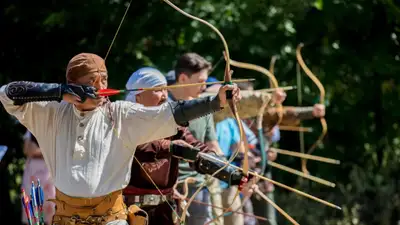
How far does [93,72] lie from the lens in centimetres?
452

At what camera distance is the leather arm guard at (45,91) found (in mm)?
4324

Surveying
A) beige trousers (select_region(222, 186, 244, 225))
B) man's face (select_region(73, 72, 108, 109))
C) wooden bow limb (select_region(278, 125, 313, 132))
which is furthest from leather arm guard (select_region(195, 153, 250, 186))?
wooden bow limb (select_region(278, 125, 313, 132))

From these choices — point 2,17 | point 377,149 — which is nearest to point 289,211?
point 377,149

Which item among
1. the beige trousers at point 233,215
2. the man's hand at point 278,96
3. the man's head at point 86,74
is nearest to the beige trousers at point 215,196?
the beige trousers at point 233,215

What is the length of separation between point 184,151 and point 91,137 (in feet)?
2.30

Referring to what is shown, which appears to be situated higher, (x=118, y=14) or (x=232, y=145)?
(x=118, y=14)

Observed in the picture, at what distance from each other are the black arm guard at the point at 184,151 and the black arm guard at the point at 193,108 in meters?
0.62

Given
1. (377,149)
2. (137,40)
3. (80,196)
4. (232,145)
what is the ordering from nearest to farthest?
(80,196) → (232,145) → (137,40) → (377,149)

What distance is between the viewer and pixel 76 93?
4324 mm

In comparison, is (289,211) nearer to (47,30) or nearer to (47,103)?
(47,30)

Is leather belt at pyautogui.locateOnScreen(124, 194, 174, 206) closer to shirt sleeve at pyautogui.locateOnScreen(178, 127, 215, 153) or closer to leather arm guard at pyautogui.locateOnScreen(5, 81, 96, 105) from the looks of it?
shirt sleeve at pyautogui.locateOnScreen(178, 127, 215, 153)

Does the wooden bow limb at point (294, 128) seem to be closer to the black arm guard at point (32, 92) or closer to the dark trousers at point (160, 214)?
the dark trousers at point (160, 214)

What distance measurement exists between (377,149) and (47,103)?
5556 mm

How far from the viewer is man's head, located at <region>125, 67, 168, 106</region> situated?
519cm
